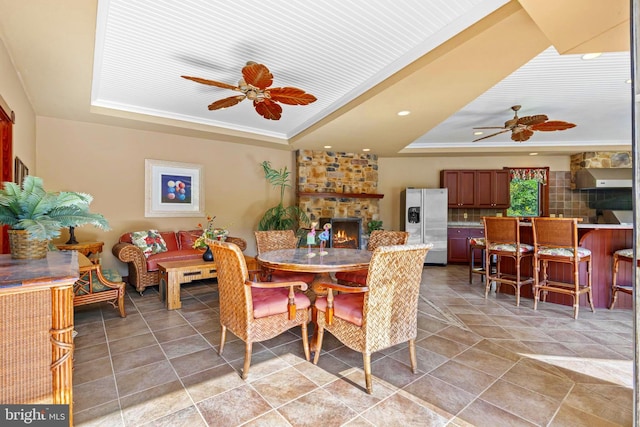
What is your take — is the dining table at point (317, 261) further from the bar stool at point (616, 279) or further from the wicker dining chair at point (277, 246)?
the bar stool at point (616, 279)

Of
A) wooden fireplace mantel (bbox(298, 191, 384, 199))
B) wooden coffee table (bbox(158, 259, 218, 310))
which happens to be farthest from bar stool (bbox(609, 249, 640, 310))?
wooden coffee table (bbox(158, 259, 218, 310))

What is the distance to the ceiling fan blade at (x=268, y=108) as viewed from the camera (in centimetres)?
311

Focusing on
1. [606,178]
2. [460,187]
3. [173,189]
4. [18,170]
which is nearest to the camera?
[18,170]

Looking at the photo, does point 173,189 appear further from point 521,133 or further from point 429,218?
point 521,133

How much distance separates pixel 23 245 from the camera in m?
1.60

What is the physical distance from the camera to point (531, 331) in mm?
2869

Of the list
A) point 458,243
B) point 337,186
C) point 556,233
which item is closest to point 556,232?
point 556,233

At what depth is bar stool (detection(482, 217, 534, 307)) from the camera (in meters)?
3.71

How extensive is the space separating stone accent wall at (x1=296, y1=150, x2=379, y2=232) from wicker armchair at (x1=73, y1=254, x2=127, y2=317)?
11.7 feet

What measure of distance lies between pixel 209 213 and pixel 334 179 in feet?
8.57

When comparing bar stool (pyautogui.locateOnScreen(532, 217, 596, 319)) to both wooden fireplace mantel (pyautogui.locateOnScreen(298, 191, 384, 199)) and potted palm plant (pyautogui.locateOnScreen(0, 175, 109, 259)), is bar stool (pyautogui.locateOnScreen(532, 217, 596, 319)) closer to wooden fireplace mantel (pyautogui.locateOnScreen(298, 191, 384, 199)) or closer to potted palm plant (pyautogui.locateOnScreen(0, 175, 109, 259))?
wooden fireplace mantel (pyautogui.locateOnScreen(298, 191, 384, 199))

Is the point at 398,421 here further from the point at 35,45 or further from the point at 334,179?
the point at 334,179

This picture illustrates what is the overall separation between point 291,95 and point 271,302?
6.24ft

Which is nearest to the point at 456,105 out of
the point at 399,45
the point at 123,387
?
the point at 399,45
